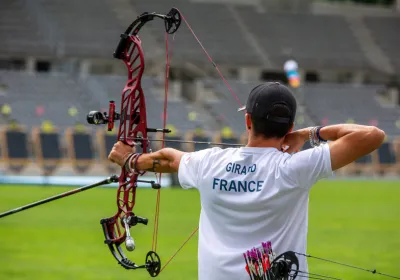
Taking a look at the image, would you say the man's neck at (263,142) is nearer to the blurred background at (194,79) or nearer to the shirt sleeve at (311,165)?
the shirt sleeve at (311,165)

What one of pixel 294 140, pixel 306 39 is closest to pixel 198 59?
pixel 306 39

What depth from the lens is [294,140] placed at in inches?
143

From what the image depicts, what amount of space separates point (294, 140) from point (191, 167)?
0.42m

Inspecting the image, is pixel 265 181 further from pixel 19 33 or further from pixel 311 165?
pixel 19 33

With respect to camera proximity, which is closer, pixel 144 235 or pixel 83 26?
pixel 144 235

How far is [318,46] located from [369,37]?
2.77m

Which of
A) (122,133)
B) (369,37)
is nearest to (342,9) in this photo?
(369,37)

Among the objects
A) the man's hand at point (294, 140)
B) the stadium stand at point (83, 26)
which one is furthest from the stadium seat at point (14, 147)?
the man's hand at point (294, 140)

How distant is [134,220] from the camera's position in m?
4.68

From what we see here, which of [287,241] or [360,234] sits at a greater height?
[287,241]

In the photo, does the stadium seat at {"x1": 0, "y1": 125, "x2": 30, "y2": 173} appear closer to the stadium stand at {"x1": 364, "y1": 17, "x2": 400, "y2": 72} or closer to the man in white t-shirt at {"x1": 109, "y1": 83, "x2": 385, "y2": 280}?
the man in white t-shirt at {"x1": 109, "y1": 83, "x2": 385, "y2": 280}

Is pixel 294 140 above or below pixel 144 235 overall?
above

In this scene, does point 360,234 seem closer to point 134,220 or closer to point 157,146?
point 134,220

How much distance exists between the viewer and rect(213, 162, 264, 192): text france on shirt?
3.39 meters
